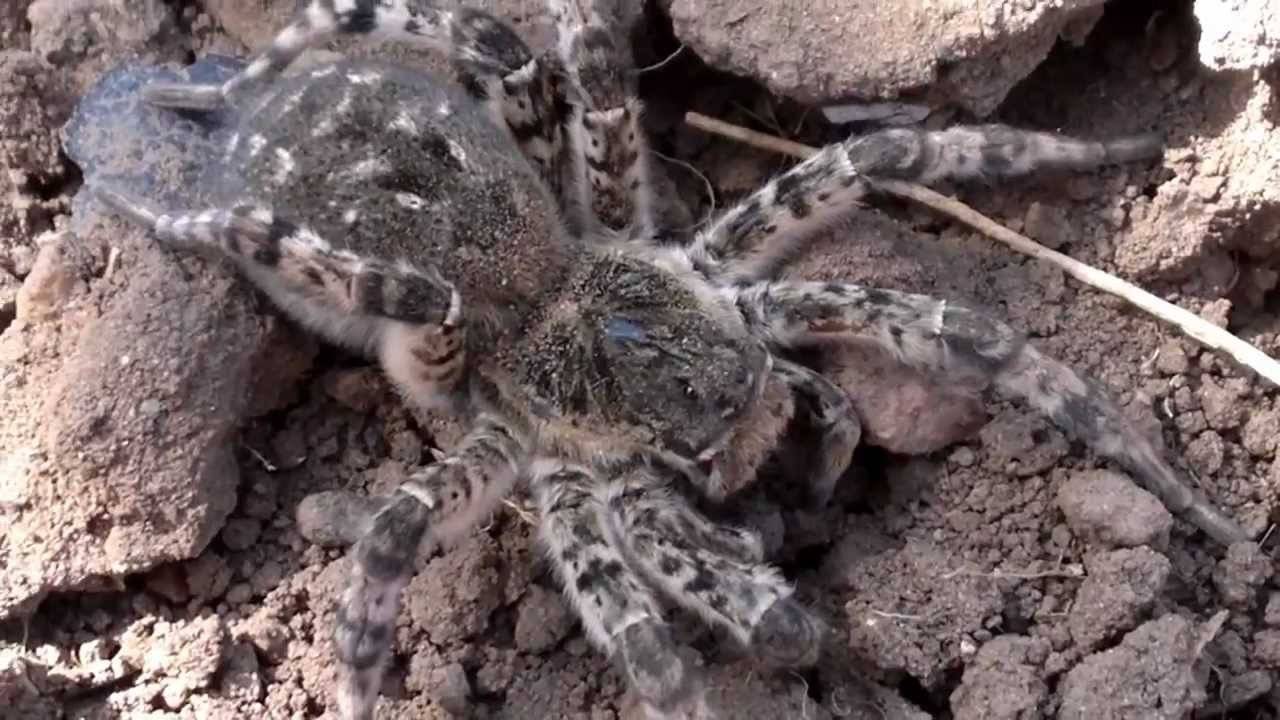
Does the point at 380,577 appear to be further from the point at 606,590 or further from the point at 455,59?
the point at 455,59

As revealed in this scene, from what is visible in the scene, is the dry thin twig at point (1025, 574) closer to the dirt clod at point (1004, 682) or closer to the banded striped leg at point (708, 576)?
the dirt clod at point (1004, 682)

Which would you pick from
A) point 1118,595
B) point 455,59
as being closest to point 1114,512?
point 1118,595

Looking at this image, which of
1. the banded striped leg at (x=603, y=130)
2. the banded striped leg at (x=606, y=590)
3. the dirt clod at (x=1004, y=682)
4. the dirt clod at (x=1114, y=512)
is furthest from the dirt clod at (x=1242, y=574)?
the banded striped leg at (x=603, y=130)

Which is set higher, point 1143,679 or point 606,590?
point 1143,679

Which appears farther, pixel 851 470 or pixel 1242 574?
pixel 851 470

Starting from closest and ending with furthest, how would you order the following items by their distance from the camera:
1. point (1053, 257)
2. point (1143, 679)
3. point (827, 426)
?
1. point (1143, 679)
2. point (827, 426)
3. point (1053, 257)

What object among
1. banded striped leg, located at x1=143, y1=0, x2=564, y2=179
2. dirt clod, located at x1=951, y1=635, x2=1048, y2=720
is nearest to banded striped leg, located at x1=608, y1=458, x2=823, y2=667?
dirt clod, located at x1=951, y1=635, x2=1048, y2=720
